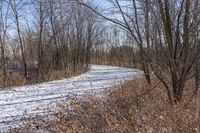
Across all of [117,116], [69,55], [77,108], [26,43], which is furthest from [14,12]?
[117,116]

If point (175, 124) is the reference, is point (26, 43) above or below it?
above

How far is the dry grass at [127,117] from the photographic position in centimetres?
574

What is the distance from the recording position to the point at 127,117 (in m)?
6.80

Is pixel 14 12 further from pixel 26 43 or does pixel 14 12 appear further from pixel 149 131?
pixel 149 131

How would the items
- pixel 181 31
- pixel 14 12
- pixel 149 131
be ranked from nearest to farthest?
pixel 149 131 → pixel 181 31 → pixel 14 12

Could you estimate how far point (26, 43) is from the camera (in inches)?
1566

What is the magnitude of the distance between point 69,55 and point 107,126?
30654 millimetres

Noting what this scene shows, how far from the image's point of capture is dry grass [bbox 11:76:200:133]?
5738 millimetres

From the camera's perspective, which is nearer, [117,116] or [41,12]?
[117,116]

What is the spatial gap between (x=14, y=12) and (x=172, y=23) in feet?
66.8

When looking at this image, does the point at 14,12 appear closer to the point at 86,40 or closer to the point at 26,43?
the point at 26,43

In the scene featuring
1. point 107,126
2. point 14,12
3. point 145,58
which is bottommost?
point 107,126

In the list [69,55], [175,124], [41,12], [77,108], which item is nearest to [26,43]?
[69,55]

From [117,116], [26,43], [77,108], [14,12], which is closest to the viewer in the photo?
[117,116]
